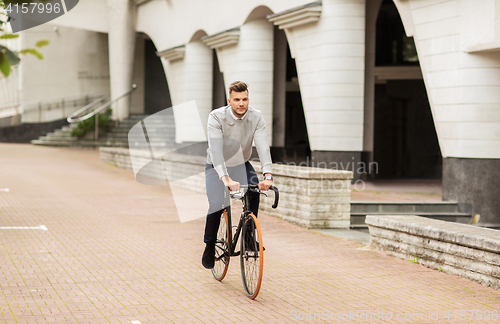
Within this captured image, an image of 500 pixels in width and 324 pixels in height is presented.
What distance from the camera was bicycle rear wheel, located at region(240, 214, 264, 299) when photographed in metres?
5.87

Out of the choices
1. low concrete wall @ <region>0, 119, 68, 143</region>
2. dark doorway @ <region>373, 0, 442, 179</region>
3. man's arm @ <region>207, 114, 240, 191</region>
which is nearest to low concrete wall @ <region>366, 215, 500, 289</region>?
man's arm @ <region>207, 114, 240, 191</region>

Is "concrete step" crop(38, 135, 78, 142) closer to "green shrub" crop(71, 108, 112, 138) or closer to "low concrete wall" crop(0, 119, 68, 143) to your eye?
"green shrub" crop(71, 108, 112, 138)

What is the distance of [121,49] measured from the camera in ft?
104

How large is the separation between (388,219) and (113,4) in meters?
25.8

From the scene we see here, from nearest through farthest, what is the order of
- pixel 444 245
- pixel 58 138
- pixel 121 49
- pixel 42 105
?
pixel 444 245
pixel 121 49
pixel 58 138
pixel 42 105

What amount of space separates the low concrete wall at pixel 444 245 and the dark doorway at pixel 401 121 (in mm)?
13595

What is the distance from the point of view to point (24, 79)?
3403 centimetres

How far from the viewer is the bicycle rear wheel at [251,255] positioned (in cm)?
587

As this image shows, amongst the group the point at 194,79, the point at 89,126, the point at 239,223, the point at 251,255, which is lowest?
the point at 251,255

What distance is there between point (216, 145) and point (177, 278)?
5.61 feet

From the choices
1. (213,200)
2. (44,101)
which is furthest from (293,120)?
(213,200)

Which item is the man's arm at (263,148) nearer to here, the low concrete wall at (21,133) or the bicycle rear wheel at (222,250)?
the bicycle rear wheel at (222,250)

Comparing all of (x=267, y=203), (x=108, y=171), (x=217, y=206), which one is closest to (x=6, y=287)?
(x=217, y=206)

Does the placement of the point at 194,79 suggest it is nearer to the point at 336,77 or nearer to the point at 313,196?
the point at 336,77
